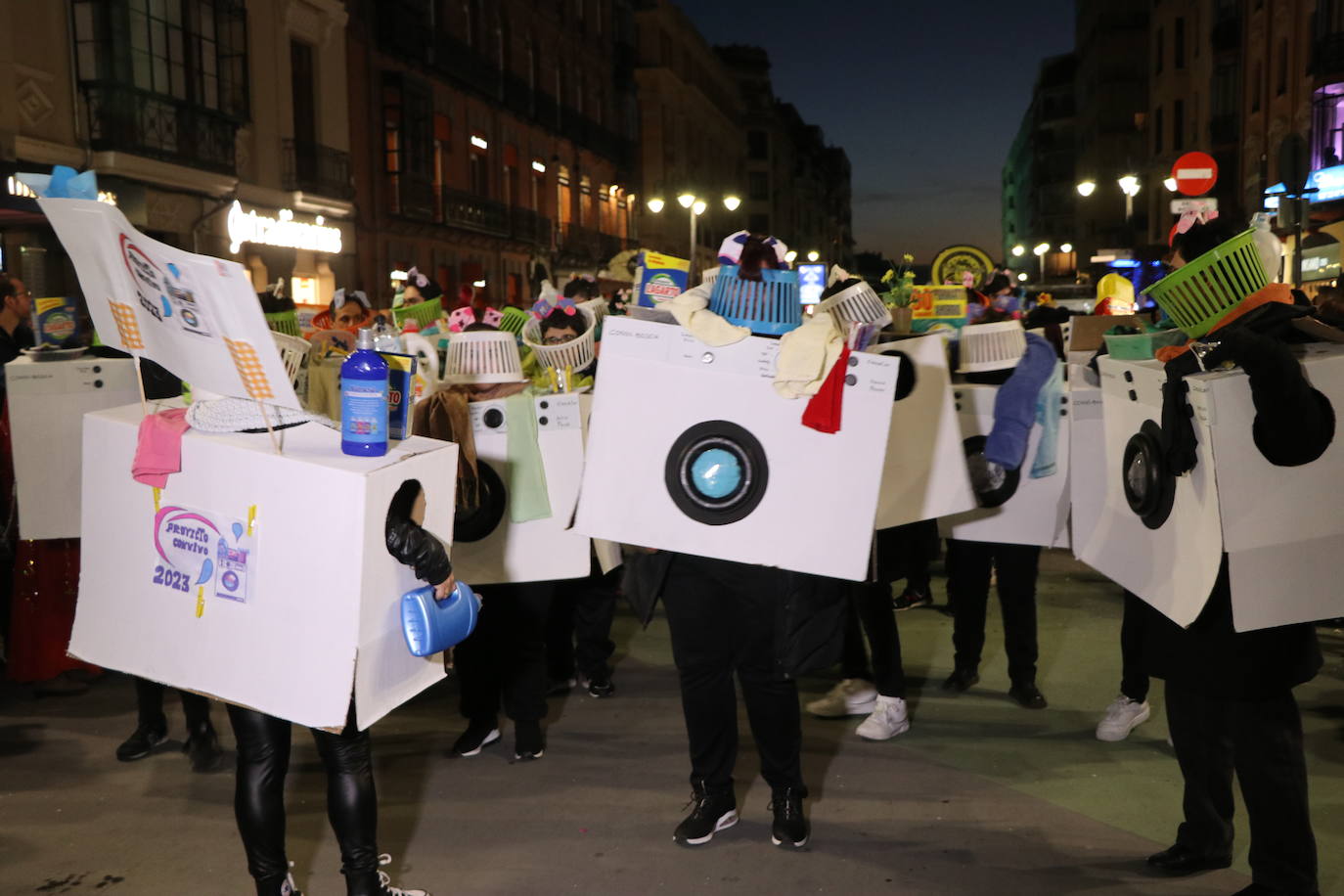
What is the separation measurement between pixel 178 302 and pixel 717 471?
158 cm

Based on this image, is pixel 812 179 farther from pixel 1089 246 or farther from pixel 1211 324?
pixel 1211 324

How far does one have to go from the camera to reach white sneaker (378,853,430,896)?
3309 millimetres

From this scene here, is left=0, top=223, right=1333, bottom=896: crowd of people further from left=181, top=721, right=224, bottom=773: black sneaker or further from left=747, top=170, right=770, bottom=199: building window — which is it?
left=747, top=170, right=770, bottom=199: building window

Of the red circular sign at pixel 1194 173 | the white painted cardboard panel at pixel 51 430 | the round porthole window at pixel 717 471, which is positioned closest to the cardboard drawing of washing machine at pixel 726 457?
the round porthole window at pixel 717 471

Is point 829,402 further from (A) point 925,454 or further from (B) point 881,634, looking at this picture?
(B) point 881,634

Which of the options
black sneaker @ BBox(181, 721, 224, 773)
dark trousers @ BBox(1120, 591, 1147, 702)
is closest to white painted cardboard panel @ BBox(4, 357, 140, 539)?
black sneaker @ BBox(181, 721, 224, 773)

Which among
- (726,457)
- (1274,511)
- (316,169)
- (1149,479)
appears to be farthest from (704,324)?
(316,169)

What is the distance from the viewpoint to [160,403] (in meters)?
3.46

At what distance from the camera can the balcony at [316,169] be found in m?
20.0

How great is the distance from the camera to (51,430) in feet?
16.8

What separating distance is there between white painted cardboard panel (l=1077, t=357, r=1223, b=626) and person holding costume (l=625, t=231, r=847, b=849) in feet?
2.99

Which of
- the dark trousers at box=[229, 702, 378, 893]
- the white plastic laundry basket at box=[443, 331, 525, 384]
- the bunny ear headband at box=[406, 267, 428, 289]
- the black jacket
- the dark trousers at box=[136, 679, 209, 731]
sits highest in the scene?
the bunny ear headband at box=[406, 267, 428, 289]

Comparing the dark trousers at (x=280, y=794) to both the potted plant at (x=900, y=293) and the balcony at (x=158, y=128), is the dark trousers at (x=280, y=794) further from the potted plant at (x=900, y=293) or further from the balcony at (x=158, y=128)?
the balcony at (x=158, y=128)

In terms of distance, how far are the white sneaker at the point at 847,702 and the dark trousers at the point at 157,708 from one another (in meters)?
2.64
